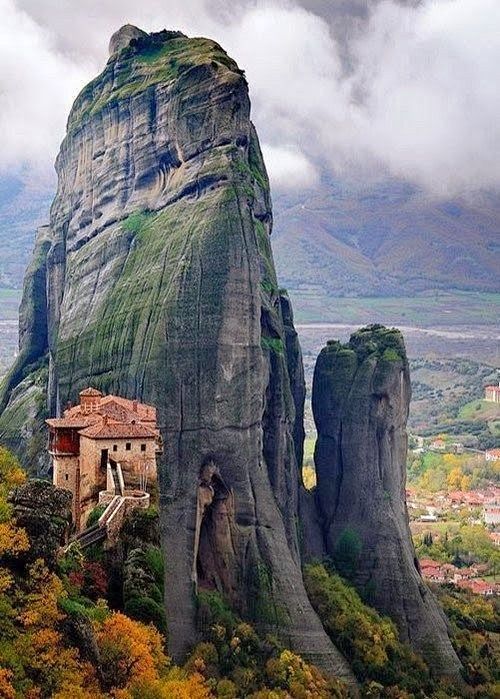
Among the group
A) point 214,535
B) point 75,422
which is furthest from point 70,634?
point 214,535

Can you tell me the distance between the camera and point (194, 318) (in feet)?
208

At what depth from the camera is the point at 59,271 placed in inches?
3514

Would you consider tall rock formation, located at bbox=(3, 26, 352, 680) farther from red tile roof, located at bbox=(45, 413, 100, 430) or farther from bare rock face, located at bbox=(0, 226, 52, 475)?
red tile roof, located at bbox=(45, 413, 100, 430)

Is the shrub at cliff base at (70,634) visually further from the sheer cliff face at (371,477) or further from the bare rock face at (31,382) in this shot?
the bare rock face at (31,382)

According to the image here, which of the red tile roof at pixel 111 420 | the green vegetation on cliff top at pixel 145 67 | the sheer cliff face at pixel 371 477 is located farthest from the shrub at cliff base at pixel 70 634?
the green vegetation on cliff top at pixel 145 67

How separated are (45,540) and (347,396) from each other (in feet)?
156

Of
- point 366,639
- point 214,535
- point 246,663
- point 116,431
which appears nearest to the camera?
point 116,431

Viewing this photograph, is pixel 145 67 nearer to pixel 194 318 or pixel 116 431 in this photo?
pixel 194 318

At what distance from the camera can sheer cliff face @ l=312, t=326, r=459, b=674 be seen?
69.6 meters

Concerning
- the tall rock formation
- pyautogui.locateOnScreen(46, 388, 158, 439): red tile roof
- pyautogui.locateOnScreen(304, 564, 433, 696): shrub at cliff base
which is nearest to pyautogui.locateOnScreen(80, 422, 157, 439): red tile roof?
pyautogui.locateOnScreen(46, 388, 158, 439): red tile roof

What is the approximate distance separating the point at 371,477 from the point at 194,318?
18.1m

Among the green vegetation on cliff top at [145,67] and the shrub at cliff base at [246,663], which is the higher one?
the green vegetation on cliff top at [145,67]

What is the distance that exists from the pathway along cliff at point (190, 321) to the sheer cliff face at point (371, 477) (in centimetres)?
143

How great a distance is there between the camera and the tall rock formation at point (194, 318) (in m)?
60.7
